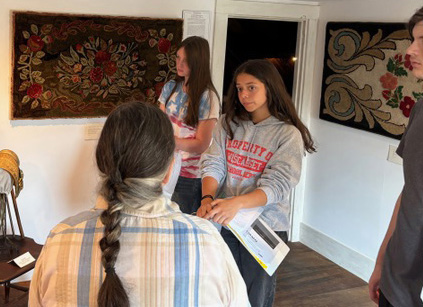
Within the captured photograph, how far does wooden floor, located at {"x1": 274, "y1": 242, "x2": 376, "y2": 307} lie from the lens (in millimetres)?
3631

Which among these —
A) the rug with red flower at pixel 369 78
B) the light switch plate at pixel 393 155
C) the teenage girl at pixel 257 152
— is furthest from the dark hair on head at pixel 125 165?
the light switch plate at pixel 393 155

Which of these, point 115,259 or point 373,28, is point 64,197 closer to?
point 373,28

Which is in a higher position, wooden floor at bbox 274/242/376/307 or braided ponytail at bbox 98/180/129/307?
braided ponytail at bbox 98/180/129/307

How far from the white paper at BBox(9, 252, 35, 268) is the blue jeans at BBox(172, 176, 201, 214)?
2.55 feet

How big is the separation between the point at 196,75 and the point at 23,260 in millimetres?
1264

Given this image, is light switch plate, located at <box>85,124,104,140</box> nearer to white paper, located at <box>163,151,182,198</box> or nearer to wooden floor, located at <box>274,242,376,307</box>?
white paper, located at <box>163,151,182,198</box>

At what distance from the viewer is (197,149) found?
9.41ft

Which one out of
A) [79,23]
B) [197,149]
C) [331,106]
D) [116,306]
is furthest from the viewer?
[331,106]

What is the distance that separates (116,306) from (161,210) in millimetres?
229

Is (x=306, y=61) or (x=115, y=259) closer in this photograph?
(x=115, y=259)

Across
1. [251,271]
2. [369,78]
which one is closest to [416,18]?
[251,271]

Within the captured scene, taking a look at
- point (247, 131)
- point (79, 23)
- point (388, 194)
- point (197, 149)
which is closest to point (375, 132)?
point (388, 194)

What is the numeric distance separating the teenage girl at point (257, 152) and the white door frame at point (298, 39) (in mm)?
1682

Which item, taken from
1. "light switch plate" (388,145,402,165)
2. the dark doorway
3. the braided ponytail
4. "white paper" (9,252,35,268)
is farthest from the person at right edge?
the dark doorway
